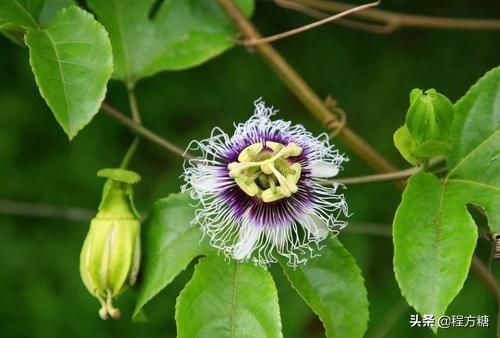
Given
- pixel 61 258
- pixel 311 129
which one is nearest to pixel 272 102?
pixel 311 129

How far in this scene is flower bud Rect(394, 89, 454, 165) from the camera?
3.37ft

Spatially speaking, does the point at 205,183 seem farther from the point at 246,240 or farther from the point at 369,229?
the point at 369,229

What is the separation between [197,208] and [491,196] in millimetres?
401

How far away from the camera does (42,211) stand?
207 cm

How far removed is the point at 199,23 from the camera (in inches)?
54.5

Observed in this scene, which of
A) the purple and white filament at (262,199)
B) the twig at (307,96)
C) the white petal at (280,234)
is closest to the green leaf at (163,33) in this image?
the twig at (307,96)

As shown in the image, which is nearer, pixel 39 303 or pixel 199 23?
pixel 199 23

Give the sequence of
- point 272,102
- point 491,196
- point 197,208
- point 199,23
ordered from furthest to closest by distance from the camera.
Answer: point 272,102, point 199,23, point 197,208, point 491,196

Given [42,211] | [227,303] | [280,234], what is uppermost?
[42,211]

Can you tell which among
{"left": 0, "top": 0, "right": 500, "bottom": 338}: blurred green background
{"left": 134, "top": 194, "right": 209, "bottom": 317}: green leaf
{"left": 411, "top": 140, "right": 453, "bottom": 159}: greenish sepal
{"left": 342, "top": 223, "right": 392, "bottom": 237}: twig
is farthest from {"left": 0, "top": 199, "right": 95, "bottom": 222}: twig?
{"left": 411, "top": 140, "right": 453, "bottom": 159}: greenish sepal

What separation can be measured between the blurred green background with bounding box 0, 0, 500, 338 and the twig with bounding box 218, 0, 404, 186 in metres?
0.69

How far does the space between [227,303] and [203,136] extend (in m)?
1.03

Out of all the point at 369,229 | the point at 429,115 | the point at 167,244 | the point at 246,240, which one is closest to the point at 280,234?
the point at 246,240

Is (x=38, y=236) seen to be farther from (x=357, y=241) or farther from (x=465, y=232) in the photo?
(x=465, y=232)
